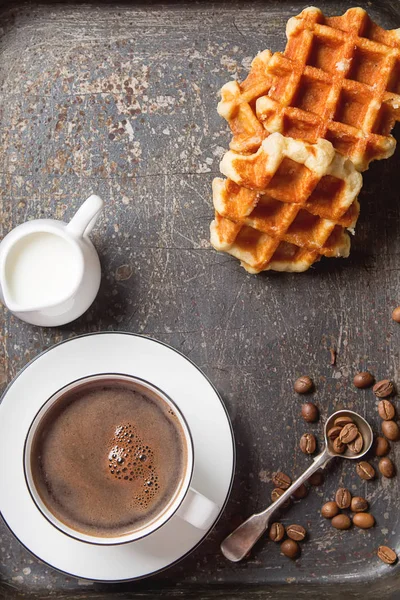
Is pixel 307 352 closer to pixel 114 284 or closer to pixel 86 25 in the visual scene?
pixel 114 284

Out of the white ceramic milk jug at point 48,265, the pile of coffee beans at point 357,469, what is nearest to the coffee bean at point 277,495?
the pile of coffee beans at point 357,469

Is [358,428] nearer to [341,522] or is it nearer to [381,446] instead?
[381,446]

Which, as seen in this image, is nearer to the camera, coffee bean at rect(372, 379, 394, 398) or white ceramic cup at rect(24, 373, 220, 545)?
white ceramic cup at rect(24, 373, 220, 545)

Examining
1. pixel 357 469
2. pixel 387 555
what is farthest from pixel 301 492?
pixel 387 555

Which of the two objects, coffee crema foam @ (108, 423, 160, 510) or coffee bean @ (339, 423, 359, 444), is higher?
coffee crema foam @ (108, 423, 160, 510)

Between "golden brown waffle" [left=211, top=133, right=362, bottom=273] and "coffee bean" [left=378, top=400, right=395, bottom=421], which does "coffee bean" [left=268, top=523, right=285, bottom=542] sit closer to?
"coffee bean" [left=378, top=400, right=395, bottom=421]

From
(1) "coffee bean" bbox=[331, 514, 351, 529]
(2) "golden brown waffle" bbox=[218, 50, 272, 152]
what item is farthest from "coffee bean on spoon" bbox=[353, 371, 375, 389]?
(2) "golden brown waffle" bbox=[218, 50, 272, 152]
